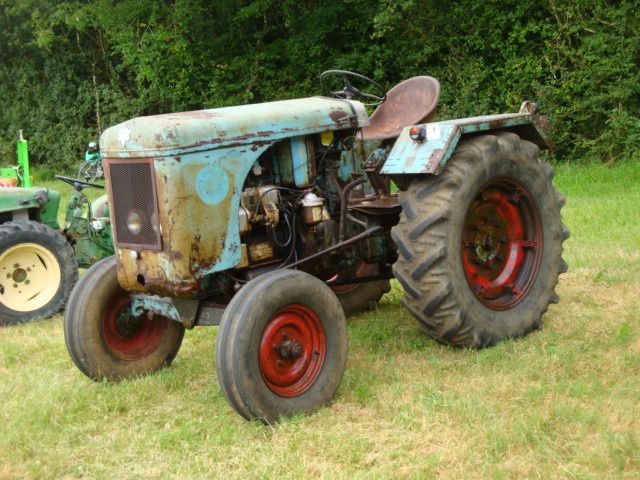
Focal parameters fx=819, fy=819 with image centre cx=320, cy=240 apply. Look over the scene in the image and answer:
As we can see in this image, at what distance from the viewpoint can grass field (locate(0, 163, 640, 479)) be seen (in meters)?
3.24

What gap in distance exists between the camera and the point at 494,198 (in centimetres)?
484

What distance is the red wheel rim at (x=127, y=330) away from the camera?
4.48m

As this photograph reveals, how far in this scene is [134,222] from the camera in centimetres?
400

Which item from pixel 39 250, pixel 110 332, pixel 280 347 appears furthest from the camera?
pixel 39 250

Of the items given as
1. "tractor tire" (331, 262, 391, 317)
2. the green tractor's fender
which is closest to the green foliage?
"tractor tire" (331, 262, 391, 317)

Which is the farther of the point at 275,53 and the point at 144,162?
the point at 275,53

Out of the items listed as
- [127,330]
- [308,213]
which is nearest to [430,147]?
[308,213]

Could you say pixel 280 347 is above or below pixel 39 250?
below

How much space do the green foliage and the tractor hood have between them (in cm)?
810

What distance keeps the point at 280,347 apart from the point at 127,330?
110 cm

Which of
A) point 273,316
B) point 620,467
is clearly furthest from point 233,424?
point 620,467

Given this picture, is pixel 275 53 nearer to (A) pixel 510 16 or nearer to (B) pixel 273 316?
(A) pixel 510 16

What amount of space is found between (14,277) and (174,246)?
9.37 ft

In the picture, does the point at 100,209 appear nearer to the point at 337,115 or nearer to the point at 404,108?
the point at 404,108
